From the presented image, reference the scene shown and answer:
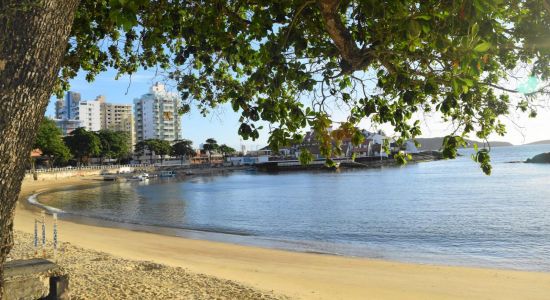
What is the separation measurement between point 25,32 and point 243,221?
2543 cm

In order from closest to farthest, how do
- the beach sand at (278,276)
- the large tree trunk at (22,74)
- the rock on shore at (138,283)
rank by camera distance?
the large tree trunk at (22,74) → the rock on shore at (138,283) → the beach sand at (278,276)

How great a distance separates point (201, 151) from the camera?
162 meters

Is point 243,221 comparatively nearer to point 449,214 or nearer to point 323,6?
point 449,214

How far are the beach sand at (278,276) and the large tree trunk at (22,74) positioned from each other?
539 cm

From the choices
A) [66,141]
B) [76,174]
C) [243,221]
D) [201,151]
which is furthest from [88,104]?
[243,221]

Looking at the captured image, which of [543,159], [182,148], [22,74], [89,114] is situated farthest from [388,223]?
[89,114]

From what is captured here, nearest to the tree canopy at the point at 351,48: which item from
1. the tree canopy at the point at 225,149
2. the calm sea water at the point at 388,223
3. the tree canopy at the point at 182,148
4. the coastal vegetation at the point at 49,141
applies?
the calm sea water at the point at 388,223

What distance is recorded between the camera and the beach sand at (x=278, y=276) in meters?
8.27

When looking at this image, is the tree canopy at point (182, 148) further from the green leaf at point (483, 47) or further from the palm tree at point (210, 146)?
the green leaf at point (483, 47)

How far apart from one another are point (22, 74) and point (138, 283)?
6.67 metres

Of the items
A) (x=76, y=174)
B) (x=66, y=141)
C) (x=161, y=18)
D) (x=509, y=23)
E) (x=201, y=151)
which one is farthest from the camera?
(x=201, y=151)

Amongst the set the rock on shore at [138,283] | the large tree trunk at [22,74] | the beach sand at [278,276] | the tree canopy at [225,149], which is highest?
the tree canopy at [225,149]

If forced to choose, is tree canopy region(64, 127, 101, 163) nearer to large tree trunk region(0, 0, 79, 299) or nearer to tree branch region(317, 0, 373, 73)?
tree branch region(317, 0, 373, 73)

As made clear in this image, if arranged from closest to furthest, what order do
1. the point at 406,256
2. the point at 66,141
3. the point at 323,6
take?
the point at 323,6 < the point at 406,256 < the point at 66,141
